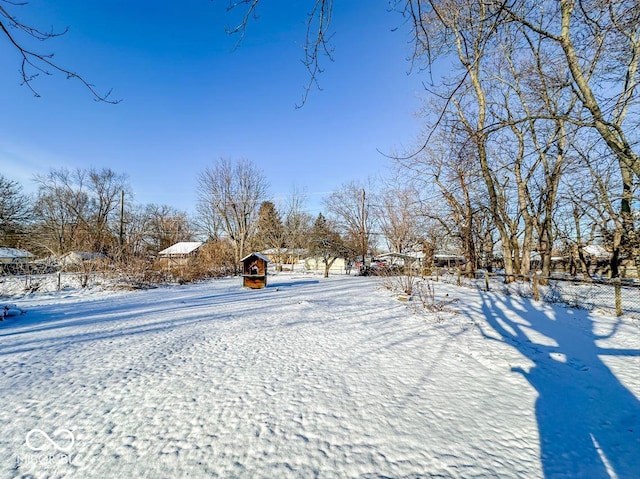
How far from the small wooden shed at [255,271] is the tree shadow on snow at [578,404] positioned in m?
10.4

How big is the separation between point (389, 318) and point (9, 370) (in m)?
6.71

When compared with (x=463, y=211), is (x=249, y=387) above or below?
below

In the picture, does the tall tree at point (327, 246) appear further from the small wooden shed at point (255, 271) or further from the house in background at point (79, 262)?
the house in background at point (79, 262)

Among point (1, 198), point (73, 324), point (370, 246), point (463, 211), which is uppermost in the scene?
point (1, 198)

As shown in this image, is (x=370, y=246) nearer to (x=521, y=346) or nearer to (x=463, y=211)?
(x=463, y=211)

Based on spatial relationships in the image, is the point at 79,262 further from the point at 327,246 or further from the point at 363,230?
the point at 363,230

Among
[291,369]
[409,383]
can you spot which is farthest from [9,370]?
[409,383]

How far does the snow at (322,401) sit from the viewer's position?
2.01 m

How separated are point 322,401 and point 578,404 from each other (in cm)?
269

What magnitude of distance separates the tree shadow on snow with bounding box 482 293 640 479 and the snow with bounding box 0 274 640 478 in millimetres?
16

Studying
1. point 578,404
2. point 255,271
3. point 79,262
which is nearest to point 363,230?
point 255,271

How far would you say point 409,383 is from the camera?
3.31m

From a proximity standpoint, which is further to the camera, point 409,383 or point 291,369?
point 291,369

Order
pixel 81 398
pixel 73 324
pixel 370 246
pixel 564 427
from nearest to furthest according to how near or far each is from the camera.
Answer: pixel 564 427 < pixel 81 398 < pixel 73 324 < pixel 370 246
